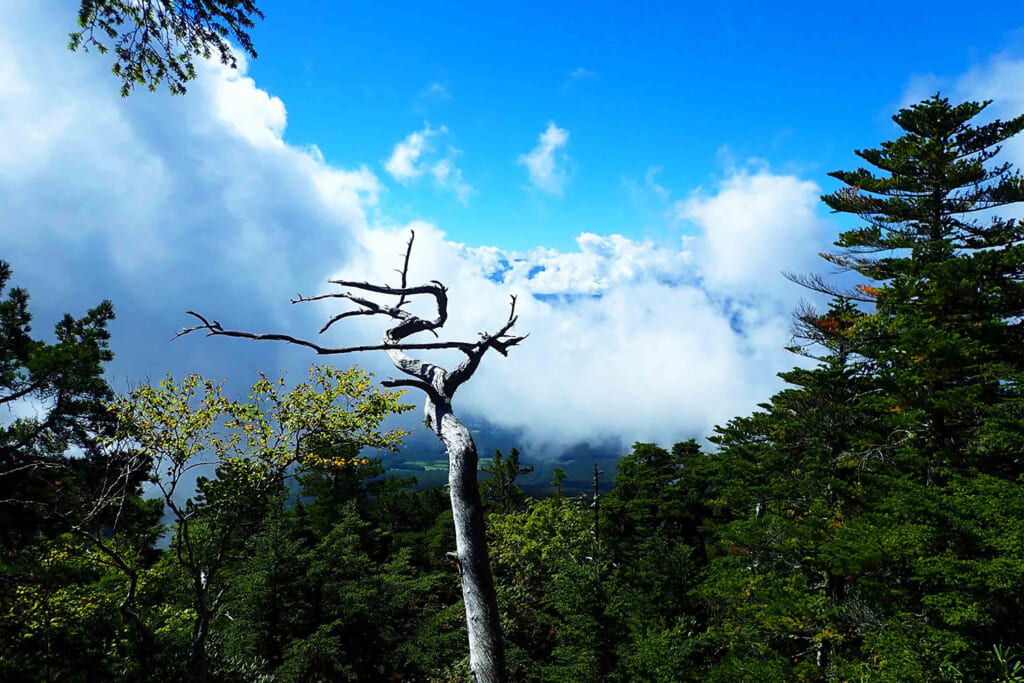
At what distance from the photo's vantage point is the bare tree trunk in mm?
4547

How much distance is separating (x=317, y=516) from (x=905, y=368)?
31.6m

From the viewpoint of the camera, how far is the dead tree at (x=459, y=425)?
178 inches

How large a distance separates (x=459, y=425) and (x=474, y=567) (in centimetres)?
146

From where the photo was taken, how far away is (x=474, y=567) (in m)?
4.68

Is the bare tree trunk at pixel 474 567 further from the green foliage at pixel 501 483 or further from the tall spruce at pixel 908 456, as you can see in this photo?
the green foliage at pixel 501 483

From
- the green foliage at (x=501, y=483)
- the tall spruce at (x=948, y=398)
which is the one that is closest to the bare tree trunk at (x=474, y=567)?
the tall spruce at (x=948, y=398)

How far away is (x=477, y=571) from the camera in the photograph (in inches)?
185

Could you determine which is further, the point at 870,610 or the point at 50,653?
the point at 870,610

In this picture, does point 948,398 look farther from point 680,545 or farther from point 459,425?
point 680,545

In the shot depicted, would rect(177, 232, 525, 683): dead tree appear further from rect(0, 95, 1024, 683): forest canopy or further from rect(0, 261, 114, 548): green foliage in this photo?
rect(0, 261, 114, 548): green foliage

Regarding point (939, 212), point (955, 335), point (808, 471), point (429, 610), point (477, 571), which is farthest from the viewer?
point (429, 610)

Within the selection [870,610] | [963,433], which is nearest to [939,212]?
[963,433]

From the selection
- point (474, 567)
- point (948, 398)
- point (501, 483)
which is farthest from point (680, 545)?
point (474, 567)

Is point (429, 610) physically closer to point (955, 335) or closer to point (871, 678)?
point (871, 678)
